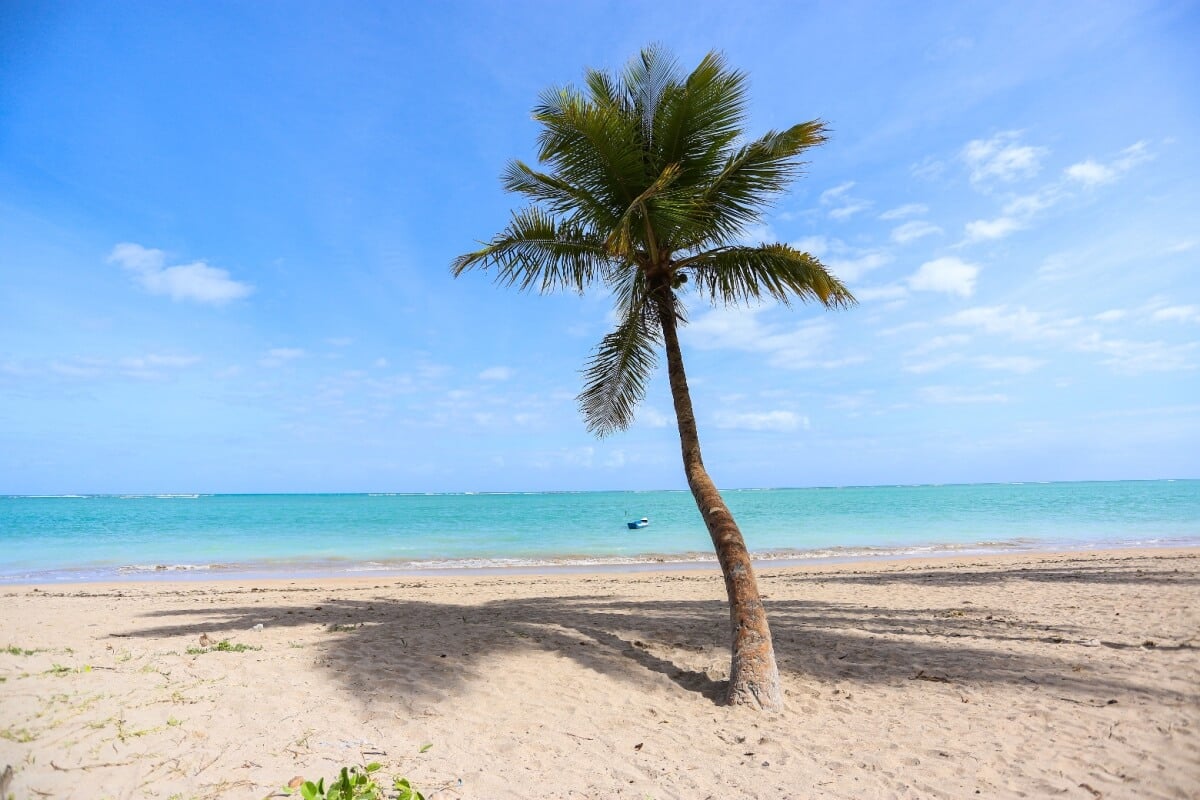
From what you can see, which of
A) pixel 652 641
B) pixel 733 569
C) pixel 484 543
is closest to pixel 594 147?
pixel 733 569

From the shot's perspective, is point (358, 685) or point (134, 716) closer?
point (134, 716)

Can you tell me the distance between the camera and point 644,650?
737cm

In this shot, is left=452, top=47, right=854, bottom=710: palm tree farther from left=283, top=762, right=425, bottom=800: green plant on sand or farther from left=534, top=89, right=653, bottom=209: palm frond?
left=283, top=762, right=425, bottom=800: green plant on sand

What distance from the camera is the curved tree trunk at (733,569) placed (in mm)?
5691

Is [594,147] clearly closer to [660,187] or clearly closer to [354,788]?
[660,187]

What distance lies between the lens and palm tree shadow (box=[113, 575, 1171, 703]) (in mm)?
6242

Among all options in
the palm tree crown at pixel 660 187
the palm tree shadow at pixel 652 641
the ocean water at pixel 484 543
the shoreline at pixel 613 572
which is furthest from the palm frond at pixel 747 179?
the ocean water at pixel 484 543

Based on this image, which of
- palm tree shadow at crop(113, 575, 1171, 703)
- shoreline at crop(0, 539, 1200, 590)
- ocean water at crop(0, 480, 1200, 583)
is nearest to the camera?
palm tree shadow at crop(113, 575, 1171, 703)

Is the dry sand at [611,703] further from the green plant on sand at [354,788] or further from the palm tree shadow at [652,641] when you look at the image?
the green plant on sand at [354,788]

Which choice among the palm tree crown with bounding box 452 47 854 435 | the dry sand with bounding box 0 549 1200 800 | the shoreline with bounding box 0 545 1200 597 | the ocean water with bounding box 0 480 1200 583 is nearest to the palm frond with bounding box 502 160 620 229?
the palm tree crown with bounding box 452 47 854 435

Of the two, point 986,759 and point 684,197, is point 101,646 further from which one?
point 986,759

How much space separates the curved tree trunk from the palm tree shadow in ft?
1.31

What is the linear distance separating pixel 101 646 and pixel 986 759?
9021 mm

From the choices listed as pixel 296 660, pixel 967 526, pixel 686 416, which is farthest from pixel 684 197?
pixel 967 526
